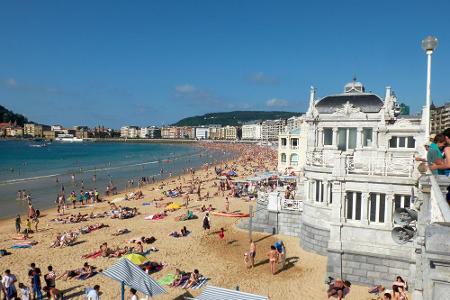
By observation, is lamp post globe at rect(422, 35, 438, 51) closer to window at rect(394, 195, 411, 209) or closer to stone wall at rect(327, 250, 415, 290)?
window at rect(394, 195, 411, 209)

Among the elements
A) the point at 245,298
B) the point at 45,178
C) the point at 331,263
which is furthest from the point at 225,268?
the point at 45,178

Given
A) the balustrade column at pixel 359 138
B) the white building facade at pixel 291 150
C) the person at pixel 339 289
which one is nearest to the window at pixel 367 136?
the balustrade column at pixel 359 138

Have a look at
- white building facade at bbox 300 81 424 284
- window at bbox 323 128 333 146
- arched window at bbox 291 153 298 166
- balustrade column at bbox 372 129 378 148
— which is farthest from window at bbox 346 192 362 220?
arched window at bbox 291 153 298 166

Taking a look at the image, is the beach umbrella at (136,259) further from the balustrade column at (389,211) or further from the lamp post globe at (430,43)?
the lamp post globe at (430,43)

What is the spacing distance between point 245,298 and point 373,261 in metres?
6.66

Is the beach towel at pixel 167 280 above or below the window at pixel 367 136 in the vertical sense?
below

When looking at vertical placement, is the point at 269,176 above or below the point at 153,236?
above

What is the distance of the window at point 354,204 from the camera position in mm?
13992

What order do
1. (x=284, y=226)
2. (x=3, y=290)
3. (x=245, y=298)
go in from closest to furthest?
(x=245, y=298), (x=3, y=290), (x=284, y=226)

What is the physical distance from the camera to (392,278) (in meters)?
13.3

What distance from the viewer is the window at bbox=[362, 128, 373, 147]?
59.9 ft

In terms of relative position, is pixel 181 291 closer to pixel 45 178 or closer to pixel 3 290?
pixel 3 290

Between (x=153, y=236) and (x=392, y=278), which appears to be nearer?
(x=392, y=278)

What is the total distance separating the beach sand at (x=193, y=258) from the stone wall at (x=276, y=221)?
55 cm
